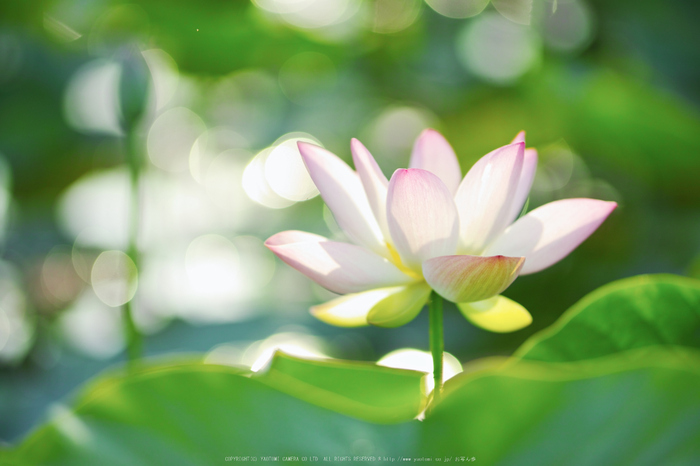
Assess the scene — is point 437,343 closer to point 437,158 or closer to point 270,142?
point 437,158

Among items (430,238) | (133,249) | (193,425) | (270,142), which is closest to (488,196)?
(430,238)

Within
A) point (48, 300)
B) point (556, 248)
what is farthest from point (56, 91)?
point (556, 248)

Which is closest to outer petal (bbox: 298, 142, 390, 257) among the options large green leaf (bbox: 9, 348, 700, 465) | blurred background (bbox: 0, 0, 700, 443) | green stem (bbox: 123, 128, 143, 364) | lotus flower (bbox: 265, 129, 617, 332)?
lotus flower (bbox: 265, 129, 617, 332)

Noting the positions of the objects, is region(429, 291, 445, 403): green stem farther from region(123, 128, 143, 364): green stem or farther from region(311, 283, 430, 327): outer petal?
region(123, 128, 143, 364): green stem

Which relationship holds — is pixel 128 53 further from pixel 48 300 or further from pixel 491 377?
pixel 48 300

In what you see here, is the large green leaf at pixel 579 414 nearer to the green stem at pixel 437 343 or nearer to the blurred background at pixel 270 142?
the green stem at pixel 437 343

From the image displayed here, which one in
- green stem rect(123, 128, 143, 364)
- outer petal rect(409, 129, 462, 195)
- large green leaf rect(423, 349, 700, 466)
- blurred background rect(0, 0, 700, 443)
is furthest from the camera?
blurred background rect(0, 0, 700, 443)
